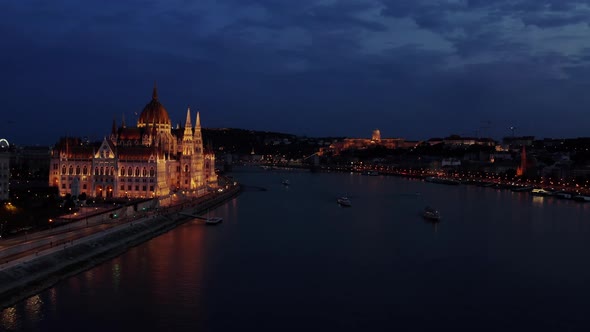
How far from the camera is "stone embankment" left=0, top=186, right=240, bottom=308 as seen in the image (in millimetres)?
12508

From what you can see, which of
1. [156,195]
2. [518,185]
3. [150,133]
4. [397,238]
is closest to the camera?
[397,238]

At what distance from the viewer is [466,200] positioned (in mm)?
36344

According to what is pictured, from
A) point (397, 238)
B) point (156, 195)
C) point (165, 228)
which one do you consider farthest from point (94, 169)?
point (397, 238)

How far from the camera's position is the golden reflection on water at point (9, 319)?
10.9 meters

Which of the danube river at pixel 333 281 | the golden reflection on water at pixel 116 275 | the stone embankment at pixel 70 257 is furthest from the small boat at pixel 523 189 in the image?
the golden reflection on water at pixel 116 275

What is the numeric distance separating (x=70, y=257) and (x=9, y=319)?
3.79 metres

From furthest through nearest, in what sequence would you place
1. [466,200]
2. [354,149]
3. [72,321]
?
[354,149] → [466,200] → [72,321]

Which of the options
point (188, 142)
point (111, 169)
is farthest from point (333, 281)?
point (188, 142)

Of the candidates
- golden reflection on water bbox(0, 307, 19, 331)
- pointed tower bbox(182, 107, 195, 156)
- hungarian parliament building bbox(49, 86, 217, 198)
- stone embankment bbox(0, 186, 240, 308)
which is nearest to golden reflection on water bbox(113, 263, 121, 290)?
stone embankment bbox(0, 186, 240, 308)

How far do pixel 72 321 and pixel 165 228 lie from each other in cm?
1039

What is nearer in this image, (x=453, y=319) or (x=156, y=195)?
(x=453, y=319)

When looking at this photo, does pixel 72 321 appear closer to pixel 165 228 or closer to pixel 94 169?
pixel 165 228

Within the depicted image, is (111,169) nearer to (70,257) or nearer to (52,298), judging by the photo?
(70,257)

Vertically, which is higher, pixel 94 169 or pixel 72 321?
pixel 94 169
